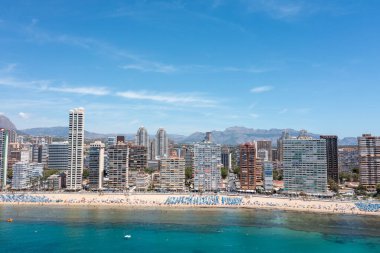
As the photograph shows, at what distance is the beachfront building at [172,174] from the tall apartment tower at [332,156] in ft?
135

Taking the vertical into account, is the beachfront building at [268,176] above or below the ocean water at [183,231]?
above

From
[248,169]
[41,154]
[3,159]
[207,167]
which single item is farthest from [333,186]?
[41,154]

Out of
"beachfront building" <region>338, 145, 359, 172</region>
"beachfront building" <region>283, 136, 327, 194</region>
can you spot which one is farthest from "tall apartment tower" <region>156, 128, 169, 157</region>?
"beachfront building" <region>283, 136, 327, 194</region>

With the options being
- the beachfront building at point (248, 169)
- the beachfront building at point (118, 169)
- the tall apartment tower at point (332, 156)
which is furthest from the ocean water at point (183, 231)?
the tall apartment tower at point (332, 156)

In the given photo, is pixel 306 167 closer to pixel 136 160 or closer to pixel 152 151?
pixel 136 160

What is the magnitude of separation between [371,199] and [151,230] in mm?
51762

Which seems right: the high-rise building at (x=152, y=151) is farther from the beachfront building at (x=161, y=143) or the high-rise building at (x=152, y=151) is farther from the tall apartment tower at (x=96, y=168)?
the tall apartment tower at (x=96, y=168)

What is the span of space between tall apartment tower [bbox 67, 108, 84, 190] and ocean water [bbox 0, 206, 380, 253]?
22123 millimetres

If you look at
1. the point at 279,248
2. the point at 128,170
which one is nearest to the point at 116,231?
the point at 279,248

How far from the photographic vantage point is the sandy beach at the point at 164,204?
69.3 meters

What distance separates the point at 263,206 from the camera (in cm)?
7131

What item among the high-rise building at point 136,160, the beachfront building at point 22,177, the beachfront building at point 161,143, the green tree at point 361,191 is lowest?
the green tree at point 361,191

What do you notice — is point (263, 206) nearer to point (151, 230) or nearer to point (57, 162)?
point (151, 230)

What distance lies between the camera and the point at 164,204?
239ft
